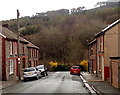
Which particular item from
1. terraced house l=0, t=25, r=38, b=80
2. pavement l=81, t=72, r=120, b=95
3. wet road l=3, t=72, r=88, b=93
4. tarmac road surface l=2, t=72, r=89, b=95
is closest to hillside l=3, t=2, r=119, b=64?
terraced house l=0, t=25, r=38, b=80

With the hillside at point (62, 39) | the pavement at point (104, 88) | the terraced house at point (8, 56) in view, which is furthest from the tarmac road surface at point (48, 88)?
the hillside at point (62, 39)

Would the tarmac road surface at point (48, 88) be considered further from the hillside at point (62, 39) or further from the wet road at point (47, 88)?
the hillside at point (62, 39)

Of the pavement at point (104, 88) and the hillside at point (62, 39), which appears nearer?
the pavement at point (104, 88)

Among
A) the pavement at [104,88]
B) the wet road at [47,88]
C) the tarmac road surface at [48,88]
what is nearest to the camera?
the pavement at [104,88]

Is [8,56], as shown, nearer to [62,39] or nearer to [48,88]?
[48,88]

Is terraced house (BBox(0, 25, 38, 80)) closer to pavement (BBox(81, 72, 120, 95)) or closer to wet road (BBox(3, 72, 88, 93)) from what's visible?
wet road (BBox(3, 72, 88, 93))

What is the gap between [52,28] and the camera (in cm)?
5819

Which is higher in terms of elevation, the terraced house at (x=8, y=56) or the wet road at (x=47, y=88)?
the terraced house at (x=8, y=56)

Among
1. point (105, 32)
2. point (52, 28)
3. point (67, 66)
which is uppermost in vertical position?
point (52, 28)

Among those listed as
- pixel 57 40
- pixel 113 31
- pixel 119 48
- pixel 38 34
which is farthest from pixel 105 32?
pixel 38 34

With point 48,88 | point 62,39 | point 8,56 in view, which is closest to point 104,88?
point 48,88

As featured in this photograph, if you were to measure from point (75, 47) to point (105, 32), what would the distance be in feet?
132

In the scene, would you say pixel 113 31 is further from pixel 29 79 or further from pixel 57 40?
pixel 57 40

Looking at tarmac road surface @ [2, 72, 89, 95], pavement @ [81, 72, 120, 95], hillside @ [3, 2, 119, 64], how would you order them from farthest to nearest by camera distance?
hillside @ [3, 2, 119, 64], tarmac road surface @ [2, 72, 89, 95], pavement @ [81, 72, 120, 95]
